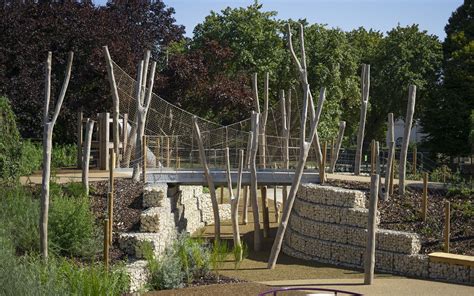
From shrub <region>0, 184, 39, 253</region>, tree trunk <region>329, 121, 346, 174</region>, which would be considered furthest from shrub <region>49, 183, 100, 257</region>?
tree trunk <region>329, 121, 346, 174</region>

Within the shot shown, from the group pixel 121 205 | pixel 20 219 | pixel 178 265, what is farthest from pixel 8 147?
pixel 178 265

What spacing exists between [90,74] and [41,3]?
127 inches

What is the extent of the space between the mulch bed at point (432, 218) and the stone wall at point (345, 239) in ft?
1.49

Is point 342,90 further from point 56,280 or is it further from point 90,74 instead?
point 56,280

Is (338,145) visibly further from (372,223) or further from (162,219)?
(372,223)

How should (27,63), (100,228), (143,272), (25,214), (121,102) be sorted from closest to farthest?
(143,272)
(25,214)
(100,228)
(121,102)
(27,63)

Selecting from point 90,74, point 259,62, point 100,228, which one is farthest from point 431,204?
point 259,62

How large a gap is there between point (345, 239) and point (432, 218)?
183 cm

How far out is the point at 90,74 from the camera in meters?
26.2

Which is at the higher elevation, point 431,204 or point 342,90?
point 342,90

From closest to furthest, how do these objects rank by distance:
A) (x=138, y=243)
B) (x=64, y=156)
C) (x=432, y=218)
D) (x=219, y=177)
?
(x=138, y=243) → (x=432, y=218) → (x=219, y=177) → (x=64, y=156)

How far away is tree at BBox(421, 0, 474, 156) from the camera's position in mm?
31031

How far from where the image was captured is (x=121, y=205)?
56.1 ft

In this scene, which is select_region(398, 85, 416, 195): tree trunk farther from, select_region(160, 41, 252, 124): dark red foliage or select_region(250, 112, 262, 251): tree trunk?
select_region(160, 41, 252, 124): dark red foliage
